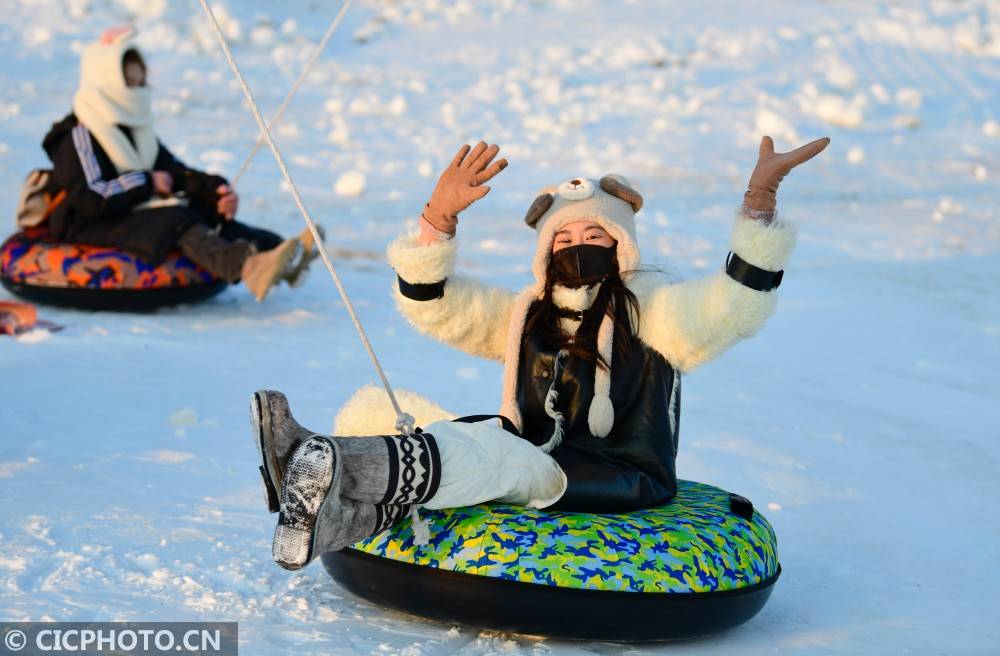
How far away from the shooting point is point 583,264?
11.7 ft

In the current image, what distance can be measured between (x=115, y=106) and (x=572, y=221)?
3977 millimetres

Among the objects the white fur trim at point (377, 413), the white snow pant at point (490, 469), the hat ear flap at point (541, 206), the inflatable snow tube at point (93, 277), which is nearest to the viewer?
the white snow pant at point (490, 469)

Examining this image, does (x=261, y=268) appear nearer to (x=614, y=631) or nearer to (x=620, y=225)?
(x=620, y=225)

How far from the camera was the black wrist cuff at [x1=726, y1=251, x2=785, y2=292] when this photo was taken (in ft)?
11.0

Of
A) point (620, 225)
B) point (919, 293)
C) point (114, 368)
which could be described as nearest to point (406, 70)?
point (919, 293)

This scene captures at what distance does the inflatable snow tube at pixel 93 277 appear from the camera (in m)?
6.70

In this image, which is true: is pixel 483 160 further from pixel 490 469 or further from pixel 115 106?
pixel 115 106

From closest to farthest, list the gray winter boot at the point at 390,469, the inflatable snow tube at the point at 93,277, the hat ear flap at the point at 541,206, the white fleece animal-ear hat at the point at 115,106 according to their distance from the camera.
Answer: the gray winter boot at the point at 390,469 < the hat ear flap at the point at 541,206 < the inflatable snow tube at the point at 93,277 < the white fleece animal-ear hat at the point at 115,106

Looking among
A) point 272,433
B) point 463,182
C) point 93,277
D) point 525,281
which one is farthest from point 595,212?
point 525,281

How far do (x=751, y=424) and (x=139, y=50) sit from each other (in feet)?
12.4

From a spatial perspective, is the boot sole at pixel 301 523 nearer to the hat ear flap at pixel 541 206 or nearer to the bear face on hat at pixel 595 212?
the bear face on hat at pixel 595 212

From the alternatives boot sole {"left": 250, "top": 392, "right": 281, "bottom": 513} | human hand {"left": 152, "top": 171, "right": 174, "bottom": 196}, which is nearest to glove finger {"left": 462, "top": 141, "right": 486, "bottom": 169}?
boot sole {"left": 250, "top": 392, "right": 281, "bottom": 513}

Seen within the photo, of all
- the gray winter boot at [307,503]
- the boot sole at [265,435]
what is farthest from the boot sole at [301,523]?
the boot sole at [265,435]

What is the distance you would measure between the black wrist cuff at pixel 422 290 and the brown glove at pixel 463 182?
0.18 meters
